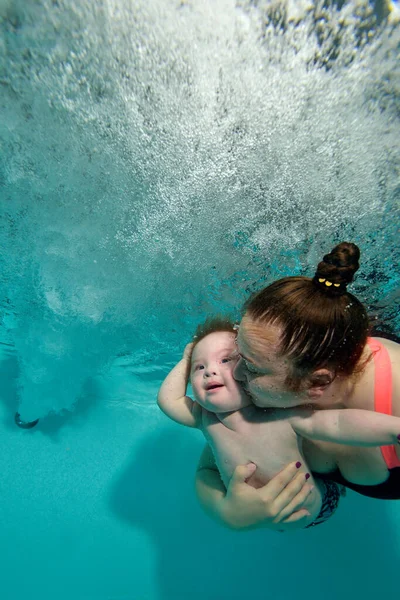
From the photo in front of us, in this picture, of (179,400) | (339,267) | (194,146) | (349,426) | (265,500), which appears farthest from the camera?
(179,400)

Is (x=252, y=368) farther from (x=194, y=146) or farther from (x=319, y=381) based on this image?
(x=194, y=146)

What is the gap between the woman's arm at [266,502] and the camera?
307 cm

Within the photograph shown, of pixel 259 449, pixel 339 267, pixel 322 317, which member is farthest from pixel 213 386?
pixel 339 267

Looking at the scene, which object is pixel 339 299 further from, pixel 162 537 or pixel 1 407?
pixel 1 407

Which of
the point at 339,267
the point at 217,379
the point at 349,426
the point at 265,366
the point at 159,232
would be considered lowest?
the point at 349,426

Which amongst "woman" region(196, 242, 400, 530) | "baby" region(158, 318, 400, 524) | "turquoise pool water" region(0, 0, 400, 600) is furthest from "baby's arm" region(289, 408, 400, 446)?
"turquoise pool water" region(0, 0, 400, 600)

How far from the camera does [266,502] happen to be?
305 cm

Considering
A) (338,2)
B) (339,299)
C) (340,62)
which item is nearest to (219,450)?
(339,299)

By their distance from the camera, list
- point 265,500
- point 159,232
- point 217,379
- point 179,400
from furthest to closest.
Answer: point 159,232
point 179,400
point 217,379
point 265,500

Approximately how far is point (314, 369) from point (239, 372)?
705 millimetres

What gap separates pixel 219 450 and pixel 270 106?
3075 millimetres

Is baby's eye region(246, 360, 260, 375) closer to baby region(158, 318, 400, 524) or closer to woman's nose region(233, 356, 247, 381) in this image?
woman's nose region(233, 356, 247, 381)

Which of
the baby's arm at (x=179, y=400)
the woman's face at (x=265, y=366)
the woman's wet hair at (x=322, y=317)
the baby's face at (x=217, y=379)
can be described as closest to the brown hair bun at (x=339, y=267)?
the woman's wet hair at (x=322, y=317)

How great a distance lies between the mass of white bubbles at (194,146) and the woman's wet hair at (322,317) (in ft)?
4.90
